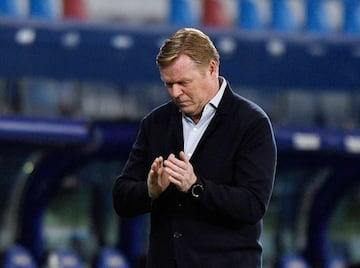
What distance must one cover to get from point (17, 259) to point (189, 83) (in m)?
6.62

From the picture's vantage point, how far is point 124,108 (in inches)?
440

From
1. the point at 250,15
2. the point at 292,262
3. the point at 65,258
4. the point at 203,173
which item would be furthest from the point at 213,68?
the point at 292,262

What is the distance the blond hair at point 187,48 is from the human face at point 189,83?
0.04 ft

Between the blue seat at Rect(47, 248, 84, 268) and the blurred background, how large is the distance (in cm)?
2

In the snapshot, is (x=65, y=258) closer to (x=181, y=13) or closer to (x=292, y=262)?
(x=181, y=13)

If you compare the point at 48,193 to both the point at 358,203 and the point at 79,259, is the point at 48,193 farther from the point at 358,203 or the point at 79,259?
the point at 358,203

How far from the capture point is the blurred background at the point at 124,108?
10.4 meters

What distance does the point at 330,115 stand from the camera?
474 inches

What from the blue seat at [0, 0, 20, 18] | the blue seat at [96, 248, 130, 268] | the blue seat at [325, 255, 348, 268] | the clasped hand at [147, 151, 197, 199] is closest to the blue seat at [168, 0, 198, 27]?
the blue seat at [0, 0, 20, 18]

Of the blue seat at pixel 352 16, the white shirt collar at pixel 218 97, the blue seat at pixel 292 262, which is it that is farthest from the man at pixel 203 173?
the blue seat at pixel 292 262

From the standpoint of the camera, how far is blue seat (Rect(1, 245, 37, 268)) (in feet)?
35.5

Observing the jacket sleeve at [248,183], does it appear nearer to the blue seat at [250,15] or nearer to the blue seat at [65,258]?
the blue seat at [65,258]

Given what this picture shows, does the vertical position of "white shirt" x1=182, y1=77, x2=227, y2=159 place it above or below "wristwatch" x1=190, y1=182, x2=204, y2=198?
above

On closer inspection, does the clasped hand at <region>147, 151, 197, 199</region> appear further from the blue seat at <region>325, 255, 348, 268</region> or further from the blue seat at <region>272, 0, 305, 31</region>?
the blue seat at <region>325, 255, 348, 268</region>
